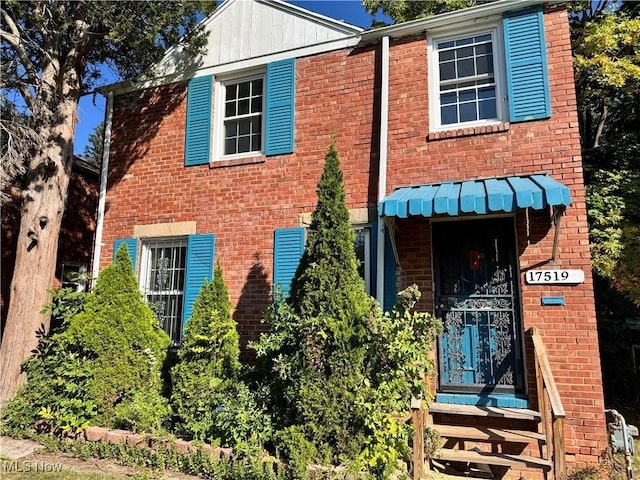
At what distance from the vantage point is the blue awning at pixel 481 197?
4754 mm

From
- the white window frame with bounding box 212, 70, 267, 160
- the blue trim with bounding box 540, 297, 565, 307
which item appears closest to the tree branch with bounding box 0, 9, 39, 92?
the white window frame with bounding box 212, 70, 267, 160

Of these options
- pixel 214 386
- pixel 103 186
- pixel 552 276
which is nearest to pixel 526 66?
pixel 552 276

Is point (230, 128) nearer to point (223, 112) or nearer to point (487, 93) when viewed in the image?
point (223, 112)

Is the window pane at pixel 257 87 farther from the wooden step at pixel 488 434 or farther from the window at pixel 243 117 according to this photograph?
the wooden step at pixel 488 434

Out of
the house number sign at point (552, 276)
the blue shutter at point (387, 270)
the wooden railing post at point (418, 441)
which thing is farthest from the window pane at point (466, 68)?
the wooden railing post at point (418, 441)

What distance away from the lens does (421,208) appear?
205 inches

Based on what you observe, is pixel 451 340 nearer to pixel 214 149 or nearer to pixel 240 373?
pixel 240 373

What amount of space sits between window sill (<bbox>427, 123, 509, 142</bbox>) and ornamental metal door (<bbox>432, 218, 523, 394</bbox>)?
1.24 metres

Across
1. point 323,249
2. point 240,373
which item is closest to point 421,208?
point 323,249

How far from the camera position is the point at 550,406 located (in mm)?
4895

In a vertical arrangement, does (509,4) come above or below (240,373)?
above

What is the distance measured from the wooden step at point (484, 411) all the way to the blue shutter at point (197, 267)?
4.05m

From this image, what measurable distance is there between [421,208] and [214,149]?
4.15 m

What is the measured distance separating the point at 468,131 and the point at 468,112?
443 mm
